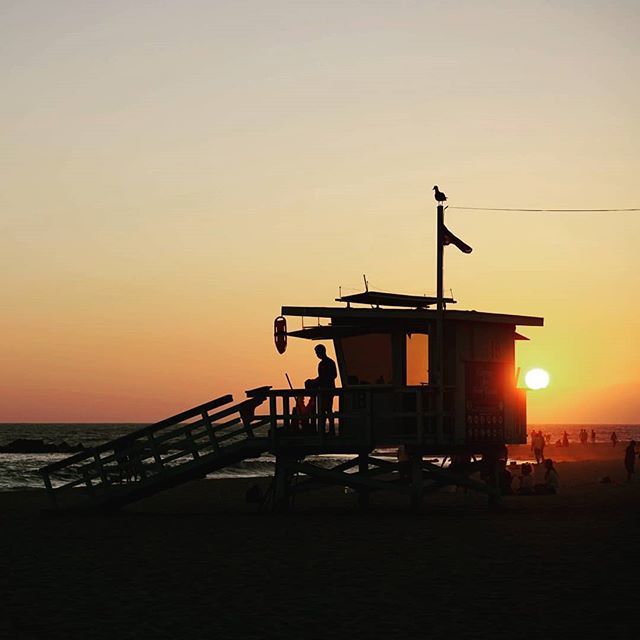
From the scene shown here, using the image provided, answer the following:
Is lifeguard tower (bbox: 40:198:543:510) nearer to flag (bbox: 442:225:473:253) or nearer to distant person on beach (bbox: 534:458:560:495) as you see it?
flag (bbox: 442:225:473:253)

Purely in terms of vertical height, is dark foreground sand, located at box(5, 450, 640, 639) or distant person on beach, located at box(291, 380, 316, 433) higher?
distant person on beach, located at box(291, 380, 316, 433)

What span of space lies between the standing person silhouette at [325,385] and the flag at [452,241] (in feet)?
12.1

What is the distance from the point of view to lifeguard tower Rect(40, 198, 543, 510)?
23734mm

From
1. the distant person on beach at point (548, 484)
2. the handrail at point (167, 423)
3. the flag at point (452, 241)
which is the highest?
the flag at point (452, 241)

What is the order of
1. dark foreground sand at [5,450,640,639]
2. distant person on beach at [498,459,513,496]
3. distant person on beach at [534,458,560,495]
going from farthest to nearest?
1. distant person on beach at [534,458,560,495]
2. distant person on beach at [498,459,513,496]
3. dark foreground sand at [5,450,640,639]

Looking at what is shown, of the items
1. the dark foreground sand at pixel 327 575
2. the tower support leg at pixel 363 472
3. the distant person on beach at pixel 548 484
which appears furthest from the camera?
the distant person on beach at pixel 548 484

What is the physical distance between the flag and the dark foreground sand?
5.84 m

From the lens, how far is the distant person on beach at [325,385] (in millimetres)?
23531

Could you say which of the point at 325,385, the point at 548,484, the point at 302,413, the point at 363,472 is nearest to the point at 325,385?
the point at 325,385

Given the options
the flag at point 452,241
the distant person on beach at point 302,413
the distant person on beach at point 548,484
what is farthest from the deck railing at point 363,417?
the distant person on beach at point 548,484

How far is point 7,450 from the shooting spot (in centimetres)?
13062

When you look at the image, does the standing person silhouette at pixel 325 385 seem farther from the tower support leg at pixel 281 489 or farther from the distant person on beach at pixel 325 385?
the tower support leg at pixel 281 489

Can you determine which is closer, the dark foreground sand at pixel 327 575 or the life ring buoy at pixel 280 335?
the dark foreground sand at pixel 327 575

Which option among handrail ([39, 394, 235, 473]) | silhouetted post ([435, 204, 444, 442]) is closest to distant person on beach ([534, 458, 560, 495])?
silhouetted post ([435, 204, 444, 442])
